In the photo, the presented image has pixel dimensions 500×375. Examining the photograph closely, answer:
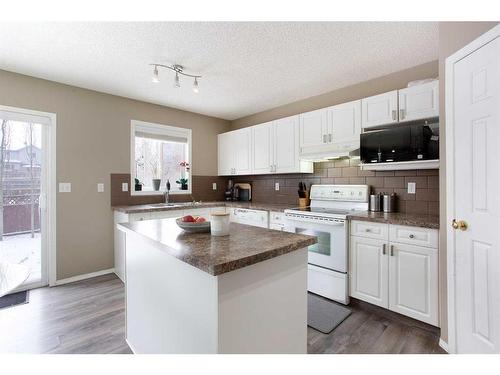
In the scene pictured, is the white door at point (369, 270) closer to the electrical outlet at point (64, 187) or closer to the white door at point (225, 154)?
the white door at point (225, 154)

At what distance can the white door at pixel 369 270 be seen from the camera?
223 centimetres

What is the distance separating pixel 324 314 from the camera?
7.52ft

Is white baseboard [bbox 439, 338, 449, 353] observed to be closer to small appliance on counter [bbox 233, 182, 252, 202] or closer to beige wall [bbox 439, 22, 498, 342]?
beige wall [bbox 439, 22, 498, 342]

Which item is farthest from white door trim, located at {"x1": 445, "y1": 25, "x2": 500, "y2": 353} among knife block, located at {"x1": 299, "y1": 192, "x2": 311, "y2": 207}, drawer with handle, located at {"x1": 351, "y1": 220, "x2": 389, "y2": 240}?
knife block, located at {"x1": 299, "y1": 192, "x2": 311, "y2": 207}

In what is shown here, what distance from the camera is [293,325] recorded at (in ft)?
4.31

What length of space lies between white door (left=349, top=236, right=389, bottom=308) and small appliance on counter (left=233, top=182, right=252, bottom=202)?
7.66ft

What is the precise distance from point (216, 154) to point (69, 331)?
329 cm

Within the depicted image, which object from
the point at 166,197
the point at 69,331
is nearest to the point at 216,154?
the point at 166,197

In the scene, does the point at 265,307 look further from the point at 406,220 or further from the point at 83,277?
the point at 83,277

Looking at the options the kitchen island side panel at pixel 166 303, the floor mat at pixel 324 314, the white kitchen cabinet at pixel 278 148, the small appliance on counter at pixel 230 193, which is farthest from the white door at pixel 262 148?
the kitchen island side panel at pixel 166 303

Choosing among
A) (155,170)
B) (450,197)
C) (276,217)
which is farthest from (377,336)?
(155,170)

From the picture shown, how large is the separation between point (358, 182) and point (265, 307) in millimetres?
2325

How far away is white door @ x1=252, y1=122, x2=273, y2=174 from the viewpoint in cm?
371

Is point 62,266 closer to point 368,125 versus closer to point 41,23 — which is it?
point 41,23
